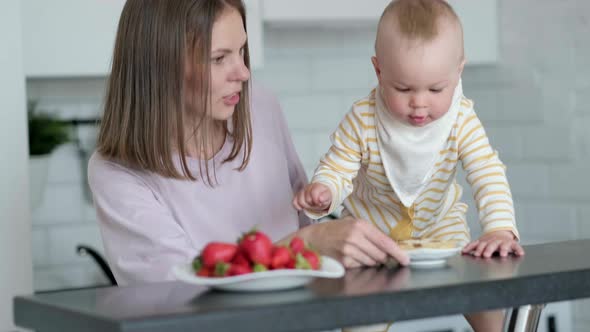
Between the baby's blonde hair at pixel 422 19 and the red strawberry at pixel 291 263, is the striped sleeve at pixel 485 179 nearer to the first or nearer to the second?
the baby's blonde hair at pixel 422 19

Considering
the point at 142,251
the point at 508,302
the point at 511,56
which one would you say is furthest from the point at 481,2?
the point at 508,302

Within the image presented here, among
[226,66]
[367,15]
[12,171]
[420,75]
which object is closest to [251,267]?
[420,75]

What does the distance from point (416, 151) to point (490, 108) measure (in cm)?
144

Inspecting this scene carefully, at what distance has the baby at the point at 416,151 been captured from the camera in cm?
158

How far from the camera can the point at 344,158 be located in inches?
68.5

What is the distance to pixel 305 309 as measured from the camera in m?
1.09

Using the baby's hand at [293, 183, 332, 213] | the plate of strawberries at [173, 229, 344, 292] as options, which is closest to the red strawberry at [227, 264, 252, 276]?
the plate of strawberries at [173, 229, 344, 292]

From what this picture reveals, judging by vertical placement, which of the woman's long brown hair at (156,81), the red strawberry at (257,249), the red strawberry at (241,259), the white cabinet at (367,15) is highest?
the white cabinet at (367,15)

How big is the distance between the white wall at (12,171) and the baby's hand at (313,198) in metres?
0.83

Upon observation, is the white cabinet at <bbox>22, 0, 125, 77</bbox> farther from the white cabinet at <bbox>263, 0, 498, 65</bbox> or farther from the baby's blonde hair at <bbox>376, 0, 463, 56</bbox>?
the baby's blonde hair at <bbox>376, 0, 463, 56</bbox>

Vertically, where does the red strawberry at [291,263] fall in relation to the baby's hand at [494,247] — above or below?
above

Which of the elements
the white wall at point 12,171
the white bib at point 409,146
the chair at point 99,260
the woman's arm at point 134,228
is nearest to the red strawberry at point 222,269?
the woman's arm at point 134,228

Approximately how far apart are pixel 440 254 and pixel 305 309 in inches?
12.4

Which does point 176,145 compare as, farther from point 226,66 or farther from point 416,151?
point 416,151
